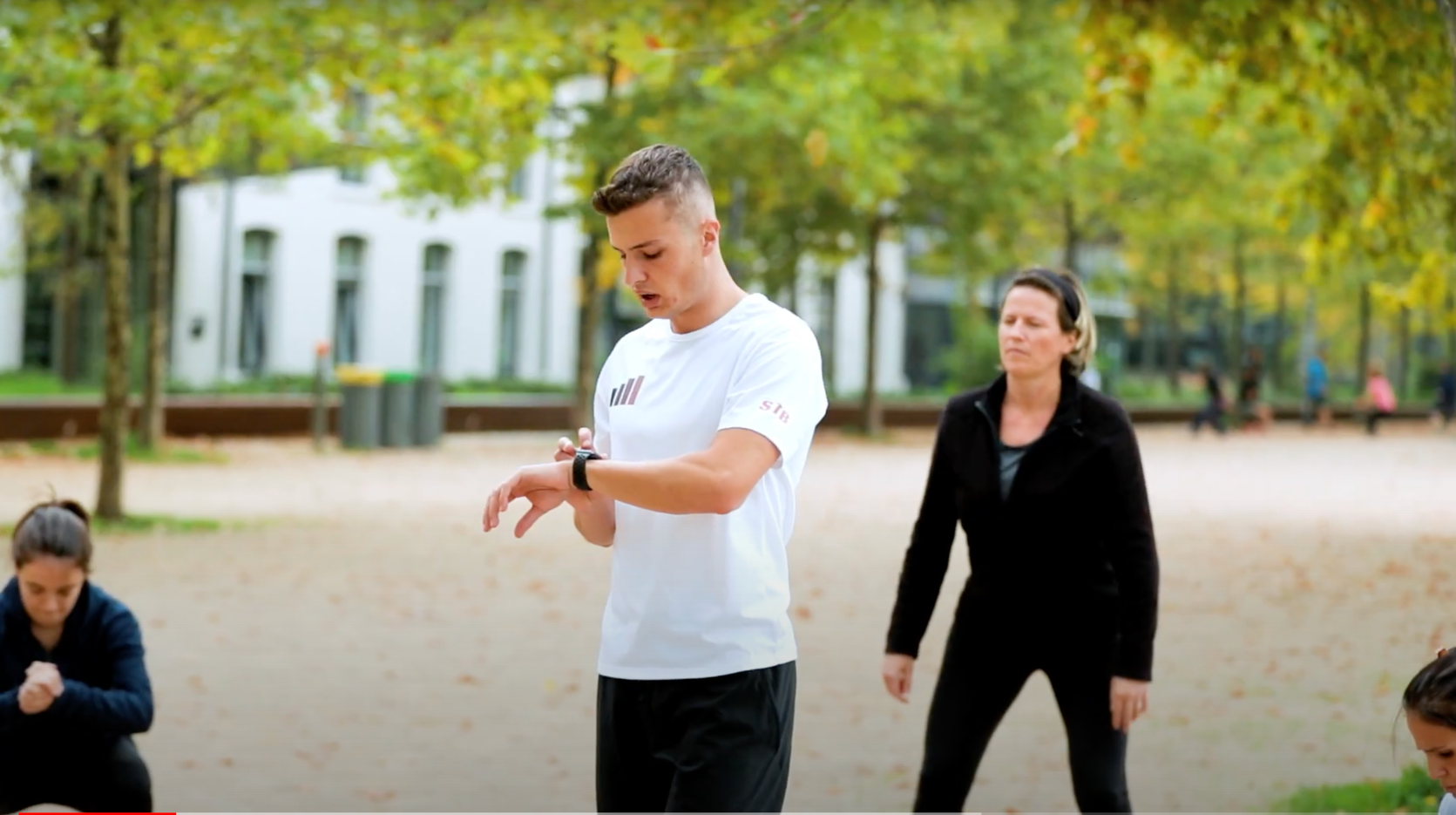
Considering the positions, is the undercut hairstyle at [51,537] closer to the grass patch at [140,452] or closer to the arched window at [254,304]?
the grass patch at [140,452]

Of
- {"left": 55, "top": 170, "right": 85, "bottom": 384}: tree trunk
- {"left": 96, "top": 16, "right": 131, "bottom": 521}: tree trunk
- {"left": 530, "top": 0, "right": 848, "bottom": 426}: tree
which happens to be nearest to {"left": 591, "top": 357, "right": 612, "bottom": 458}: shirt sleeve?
{"left": 530, "top": 0, "right": 848, "bottom": 426}: tree

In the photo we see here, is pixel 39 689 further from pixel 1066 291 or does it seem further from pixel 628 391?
pixel 1066 291

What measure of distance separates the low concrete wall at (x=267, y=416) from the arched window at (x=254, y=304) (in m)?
7.36

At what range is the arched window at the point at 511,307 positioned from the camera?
43219 mm

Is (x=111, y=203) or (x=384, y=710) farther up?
(x=111, y=203)

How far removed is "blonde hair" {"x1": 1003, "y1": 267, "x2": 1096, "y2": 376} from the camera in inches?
180

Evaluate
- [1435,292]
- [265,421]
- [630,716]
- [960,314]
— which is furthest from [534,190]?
[630,716]

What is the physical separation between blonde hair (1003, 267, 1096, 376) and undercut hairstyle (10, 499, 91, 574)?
2.27 meters

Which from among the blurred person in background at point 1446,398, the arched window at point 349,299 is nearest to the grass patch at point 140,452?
the arched window at point 349,299

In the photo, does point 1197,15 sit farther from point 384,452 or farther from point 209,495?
point 384,452

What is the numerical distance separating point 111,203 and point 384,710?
806 cm

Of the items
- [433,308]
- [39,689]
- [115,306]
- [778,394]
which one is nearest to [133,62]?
[115,306]

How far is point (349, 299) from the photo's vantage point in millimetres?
40344

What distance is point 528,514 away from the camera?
319 centimetres
